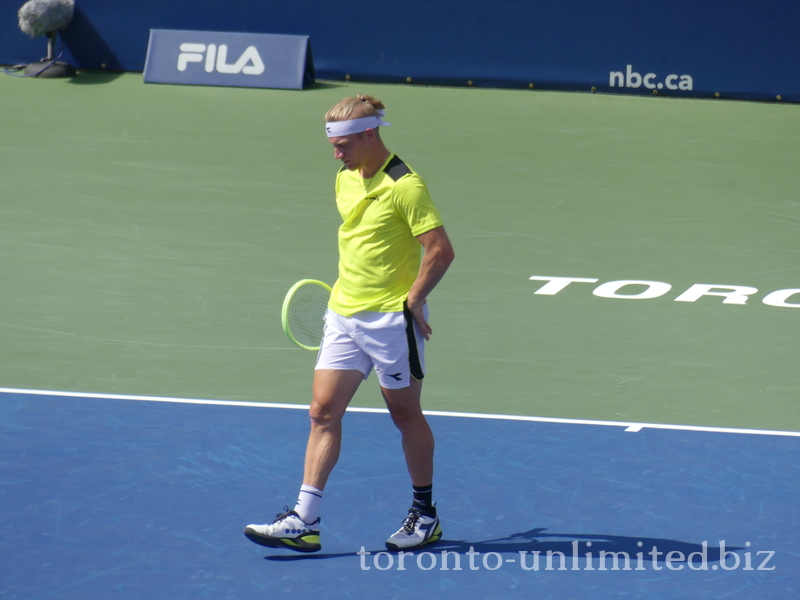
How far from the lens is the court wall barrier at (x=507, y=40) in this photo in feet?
49.3

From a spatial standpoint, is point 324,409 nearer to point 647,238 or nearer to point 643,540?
point 643,540

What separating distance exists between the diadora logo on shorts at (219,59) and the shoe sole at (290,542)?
11424 millimetres

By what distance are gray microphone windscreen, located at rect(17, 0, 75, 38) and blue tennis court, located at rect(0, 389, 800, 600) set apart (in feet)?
30.6

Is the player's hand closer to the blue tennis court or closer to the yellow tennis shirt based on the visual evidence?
the yellow tennis shirt

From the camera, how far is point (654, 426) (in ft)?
22.9

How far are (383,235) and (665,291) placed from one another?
5.02 metres

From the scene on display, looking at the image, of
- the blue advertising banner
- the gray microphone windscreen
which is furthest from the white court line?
the gray microphone windscreen

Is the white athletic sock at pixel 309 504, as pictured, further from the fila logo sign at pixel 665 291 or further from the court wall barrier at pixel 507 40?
the court wall barrier at pixel 507 40

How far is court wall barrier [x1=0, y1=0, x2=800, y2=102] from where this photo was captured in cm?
1503

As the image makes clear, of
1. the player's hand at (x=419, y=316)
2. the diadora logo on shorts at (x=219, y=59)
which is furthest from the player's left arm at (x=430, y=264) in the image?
the diadora logo on shorts at (x=219, y=59)

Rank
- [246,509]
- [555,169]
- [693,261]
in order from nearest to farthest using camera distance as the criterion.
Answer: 1. [246,509]
2. [693,261]
3. [555,169]

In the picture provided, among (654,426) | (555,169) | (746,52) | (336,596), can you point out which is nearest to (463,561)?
(336,596)

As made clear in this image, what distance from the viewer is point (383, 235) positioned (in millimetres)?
5199

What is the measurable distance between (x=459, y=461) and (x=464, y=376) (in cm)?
148
